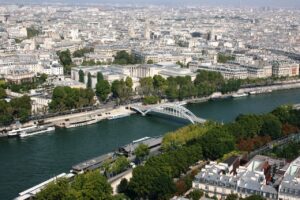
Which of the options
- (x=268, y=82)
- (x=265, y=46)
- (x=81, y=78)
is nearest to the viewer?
(x=81, y=78)

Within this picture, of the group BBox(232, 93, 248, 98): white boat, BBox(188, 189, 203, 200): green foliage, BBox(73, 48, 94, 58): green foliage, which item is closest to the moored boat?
BBox(232, 93, 248, 98): white boat

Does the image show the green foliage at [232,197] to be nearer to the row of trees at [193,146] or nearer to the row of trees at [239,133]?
the row of trees at [193,146]

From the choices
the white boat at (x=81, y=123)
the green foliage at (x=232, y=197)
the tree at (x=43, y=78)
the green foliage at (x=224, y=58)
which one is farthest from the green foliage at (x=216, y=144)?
the green foliage at (x=224, y=58)

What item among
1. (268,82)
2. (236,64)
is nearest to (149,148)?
(268,82)

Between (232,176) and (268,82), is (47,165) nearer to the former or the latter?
(232,176)

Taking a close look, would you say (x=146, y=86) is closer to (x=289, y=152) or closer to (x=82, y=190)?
(x=289, y=152)

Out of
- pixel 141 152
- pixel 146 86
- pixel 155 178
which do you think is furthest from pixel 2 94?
pixel 155 178
